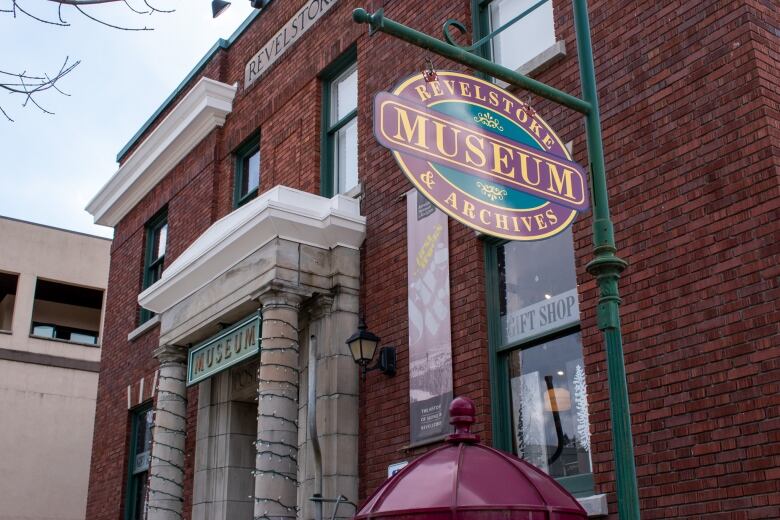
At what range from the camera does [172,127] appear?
1670 cm

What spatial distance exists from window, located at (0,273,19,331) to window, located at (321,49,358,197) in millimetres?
18045

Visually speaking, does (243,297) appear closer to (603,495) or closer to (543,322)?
(543,322)

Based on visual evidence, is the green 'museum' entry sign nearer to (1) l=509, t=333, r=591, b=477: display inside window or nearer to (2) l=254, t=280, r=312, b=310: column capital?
(2) l=254, t=280, r=312, b=310: column capital

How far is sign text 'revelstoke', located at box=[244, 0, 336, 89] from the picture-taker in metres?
13.9

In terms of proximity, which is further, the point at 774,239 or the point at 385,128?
the point at 774,239

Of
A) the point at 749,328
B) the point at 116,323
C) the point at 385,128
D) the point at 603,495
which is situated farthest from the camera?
the point at 116,323

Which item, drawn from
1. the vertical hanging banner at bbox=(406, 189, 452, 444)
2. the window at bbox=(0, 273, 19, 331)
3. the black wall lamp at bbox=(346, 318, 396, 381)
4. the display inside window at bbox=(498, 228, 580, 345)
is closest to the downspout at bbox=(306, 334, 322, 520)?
the vertical hanging banner at bbox=(406, 189, 452, 444)

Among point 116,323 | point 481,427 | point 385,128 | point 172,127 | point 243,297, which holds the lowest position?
point 481,427

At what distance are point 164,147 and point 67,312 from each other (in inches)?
595

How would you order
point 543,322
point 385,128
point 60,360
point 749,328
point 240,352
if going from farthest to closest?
point 60,360 → point 240,352 → point 543,322 → point 749,328 → point 385,128

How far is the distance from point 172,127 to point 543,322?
964cm

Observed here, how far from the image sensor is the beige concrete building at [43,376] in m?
26.8

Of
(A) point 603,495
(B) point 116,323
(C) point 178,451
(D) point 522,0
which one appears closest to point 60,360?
(B) point 116,323

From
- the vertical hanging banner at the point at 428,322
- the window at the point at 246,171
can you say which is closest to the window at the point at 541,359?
the vertical hanging banner at the point at 428,322
